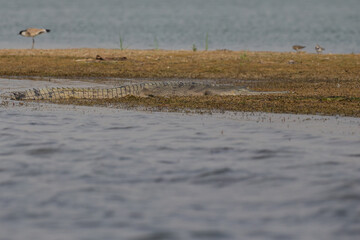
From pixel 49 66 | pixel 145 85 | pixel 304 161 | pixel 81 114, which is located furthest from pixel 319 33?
pixel 304 161

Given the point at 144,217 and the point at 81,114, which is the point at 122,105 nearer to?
the point at 81,114

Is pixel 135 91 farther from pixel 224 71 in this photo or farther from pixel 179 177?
pixel 179 177

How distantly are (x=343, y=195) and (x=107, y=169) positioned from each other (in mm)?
2410

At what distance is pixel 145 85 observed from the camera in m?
12.8

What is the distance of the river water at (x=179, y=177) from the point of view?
5023 mm

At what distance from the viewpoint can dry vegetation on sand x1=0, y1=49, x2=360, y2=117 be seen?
11.6 m

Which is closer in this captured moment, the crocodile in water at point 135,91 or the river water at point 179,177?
the river water at point 179,177

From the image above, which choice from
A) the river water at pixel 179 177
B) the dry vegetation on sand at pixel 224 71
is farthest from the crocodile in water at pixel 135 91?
the river water at pixel 179 177

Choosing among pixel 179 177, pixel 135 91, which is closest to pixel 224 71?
pixel 135 91

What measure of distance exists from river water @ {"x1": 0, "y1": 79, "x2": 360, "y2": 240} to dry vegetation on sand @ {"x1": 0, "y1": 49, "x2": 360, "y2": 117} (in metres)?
1.48

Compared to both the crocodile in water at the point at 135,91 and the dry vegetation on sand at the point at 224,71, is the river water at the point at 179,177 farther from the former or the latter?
the crocodile in water at the point at 135,91

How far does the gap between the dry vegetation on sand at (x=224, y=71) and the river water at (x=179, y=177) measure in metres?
1.48

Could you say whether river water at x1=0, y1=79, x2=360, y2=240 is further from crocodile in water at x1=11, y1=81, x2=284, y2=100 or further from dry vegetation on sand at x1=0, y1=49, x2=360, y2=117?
crocodile in water at x1=11, y1=81, x2=284, y2=100

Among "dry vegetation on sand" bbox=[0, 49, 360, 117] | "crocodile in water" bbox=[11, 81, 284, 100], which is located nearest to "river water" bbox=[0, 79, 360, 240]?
"dry vegetation on sand" bbox=[0, 49, 360, 117]
